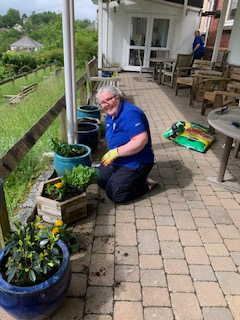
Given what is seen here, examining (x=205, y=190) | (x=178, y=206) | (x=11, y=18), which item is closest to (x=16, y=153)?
(x=178, y=206)

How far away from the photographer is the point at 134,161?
8.59 ft

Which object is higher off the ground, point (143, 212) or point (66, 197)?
point (66, 197)

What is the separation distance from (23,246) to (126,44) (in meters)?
11.2

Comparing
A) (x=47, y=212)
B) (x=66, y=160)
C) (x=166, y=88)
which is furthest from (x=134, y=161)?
(x=166, y=88)

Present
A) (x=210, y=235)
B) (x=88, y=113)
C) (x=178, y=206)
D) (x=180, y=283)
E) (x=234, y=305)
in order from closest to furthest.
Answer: (x=234, y=305), (x=180, y=283), (x=210, y=235), (x=178, y=206), (x=88, y=113)

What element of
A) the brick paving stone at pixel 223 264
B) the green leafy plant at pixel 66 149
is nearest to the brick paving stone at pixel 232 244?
the brick paving stone at pixel 223 264

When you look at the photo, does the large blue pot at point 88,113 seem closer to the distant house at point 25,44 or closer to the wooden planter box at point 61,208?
the wooden planter box at point 61,208

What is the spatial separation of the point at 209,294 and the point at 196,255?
1.16 ft

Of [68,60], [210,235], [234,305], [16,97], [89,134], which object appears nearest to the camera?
[234,305]

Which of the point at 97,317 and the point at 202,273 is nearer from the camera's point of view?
the point at 97,317

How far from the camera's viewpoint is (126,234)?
7.43 feet

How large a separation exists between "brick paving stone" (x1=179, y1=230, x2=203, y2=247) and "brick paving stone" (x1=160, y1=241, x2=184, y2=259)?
69mm

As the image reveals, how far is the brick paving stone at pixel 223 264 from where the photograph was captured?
198cm

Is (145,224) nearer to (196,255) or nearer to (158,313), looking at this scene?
(196,255)
